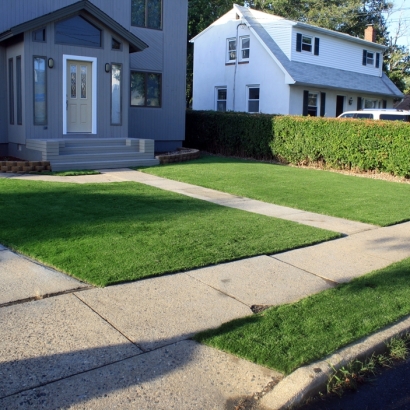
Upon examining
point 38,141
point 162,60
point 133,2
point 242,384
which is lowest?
point 242,384

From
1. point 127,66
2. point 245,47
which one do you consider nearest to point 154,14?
point 127,66

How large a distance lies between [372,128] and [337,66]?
16.8m

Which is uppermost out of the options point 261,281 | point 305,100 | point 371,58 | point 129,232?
point 371,58

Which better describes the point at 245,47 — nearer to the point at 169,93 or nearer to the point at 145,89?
the point at 169,93

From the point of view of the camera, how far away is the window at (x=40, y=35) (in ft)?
47.7

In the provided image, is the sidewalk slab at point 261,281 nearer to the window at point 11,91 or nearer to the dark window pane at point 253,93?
the window at point 11,91

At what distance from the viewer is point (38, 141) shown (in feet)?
46.1

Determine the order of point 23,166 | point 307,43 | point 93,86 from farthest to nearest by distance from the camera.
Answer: point 307,43 → point 93,86 → point 23,166

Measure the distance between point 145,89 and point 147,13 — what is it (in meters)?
2.66

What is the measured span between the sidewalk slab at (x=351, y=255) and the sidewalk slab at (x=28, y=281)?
8.91 feet

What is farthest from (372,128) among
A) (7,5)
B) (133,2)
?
(7,5)

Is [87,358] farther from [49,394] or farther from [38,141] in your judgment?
[38,141]

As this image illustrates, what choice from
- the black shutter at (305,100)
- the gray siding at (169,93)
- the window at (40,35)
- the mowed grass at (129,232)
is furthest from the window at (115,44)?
the black shutter at (305,100)

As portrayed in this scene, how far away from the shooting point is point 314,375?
381 cm
